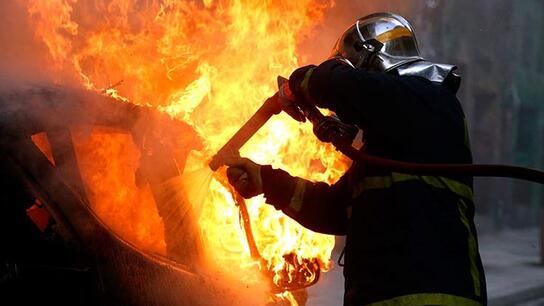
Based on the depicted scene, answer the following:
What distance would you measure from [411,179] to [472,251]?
1.21 feet

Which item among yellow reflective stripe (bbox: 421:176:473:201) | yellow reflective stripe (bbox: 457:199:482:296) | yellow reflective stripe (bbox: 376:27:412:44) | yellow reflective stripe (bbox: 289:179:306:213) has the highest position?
yellow reflective stripe (bbox: 376:27:412:44)

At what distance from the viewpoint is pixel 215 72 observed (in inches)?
159

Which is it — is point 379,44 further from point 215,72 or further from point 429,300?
point 215,72

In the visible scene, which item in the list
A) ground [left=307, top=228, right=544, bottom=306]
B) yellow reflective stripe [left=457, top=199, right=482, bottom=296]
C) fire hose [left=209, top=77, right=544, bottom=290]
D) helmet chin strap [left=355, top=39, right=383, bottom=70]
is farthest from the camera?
ground [left=307, top=228, right=544, bottom=306]

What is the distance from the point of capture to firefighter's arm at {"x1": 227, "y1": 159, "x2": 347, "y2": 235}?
2.81 m

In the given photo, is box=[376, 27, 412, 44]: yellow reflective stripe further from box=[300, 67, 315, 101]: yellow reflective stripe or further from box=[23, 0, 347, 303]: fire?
box=[23, 0, 347, 303]: fire

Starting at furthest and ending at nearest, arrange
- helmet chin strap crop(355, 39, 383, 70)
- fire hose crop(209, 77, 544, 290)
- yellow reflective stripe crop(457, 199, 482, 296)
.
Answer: helmet chin strap crop(355, 39, 383, 70), yellow reflective stripe crop(457, 199, 482, 296), fire hose crop(209, 77, 544, 290)

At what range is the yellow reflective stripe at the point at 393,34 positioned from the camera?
2.63 meters

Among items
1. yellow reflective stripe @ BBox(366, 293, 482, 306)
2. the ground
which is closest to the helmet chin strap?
yellow reflective stripe @ BBox(366, 293, 482, 306)

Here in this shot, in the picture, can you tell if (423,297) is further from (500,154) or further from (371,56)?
(500,154)

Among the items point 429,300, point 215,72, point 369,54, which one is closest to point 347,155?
point 369,54

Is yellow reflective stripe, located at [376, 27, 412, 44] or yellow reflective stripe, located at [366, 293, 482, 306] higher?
yellow reflective stripe, located at [376, 27, 412, 44]

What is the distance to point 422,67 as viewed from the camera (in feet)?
8.21

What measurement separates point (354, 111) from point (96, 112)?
102cm
